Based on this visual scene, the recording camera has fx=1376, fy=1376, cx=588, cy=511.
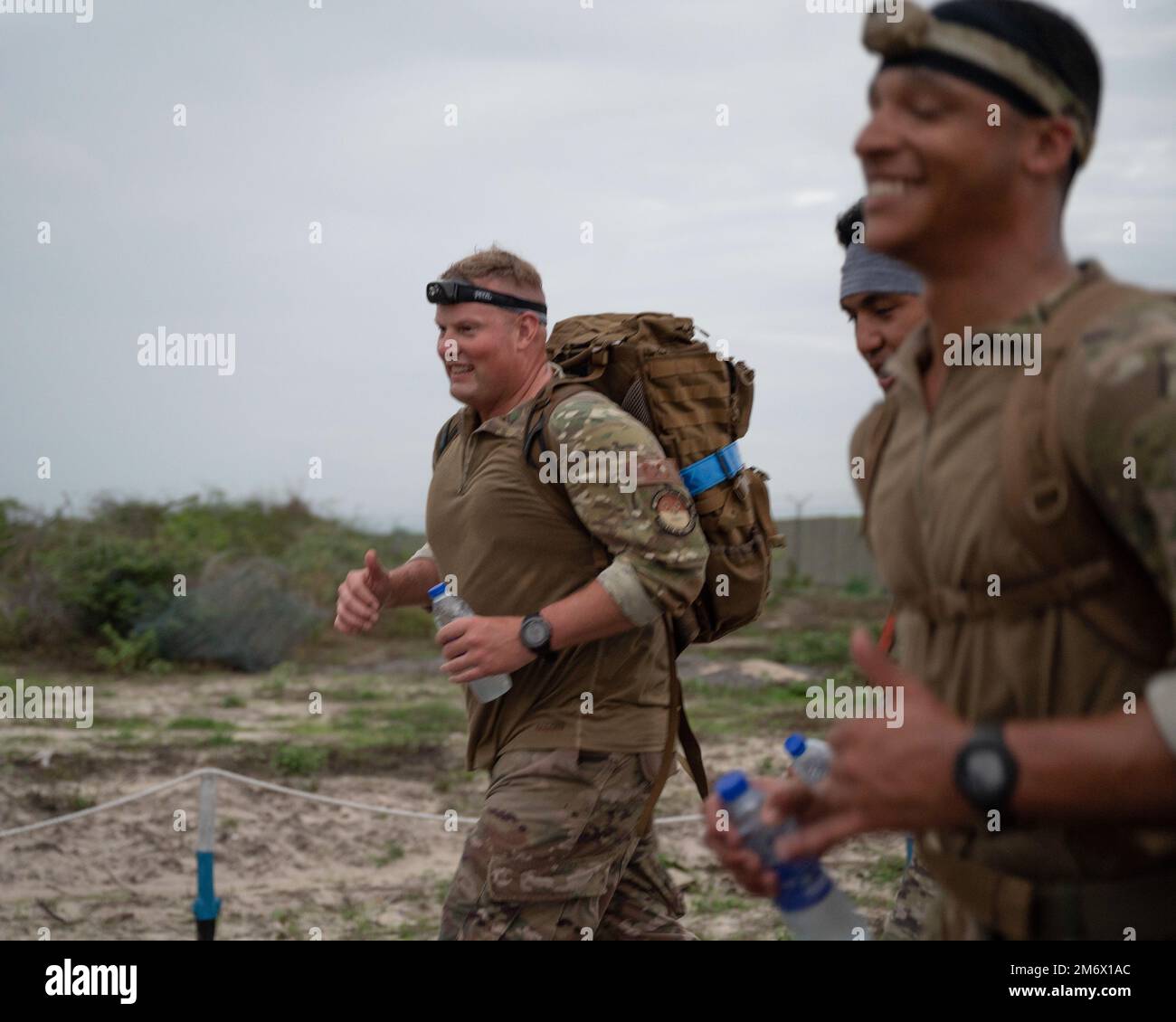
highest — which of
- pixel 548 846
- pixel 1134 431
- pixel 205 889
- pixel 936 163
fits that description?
pixel 936 163

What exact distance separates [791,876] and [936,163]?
1.15 m

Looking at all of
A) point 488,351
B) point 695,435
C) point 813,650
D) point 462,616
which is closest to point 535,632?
point 462,616

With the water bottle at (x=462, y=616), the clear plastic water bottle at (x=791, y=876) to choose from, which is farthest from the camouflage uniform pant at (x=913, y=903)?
the clear plastic water bottle at (x=791, y=876)

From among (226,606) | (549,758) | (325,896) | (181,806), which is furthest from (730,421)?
(226,606)

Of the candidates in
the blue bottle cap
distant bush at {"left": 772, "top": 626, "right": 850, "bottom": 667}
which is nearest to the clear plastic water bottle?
the blue bottle cap

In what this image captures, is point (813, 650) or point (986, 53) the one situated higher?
point (986, 53)

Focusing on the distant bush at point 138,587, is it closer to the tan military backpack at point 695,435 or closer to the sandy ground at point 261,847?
the sandy ground at point 261,847

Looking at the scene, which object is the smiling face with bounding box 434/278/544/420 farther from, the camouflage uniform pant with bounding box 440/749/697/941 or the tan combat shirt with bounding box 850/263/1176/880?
the tan combat shirt with bounding box 850/263/1176/880

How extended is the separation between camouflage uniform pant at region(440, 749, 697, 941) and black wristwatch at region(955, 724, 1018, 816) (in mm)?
2394

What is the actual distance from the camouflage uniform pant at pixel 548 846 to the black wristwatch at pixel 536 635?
339 mm

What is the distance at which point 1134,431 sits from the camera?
1.66m

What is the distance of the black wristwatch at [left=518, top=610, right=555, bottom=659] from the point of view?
3.96 metres

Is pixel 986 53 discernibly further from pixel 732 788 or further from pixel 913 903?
pixel 913 903

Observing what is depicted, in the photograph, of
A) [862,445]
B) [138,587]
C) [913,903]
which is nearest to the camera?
[862,445]
